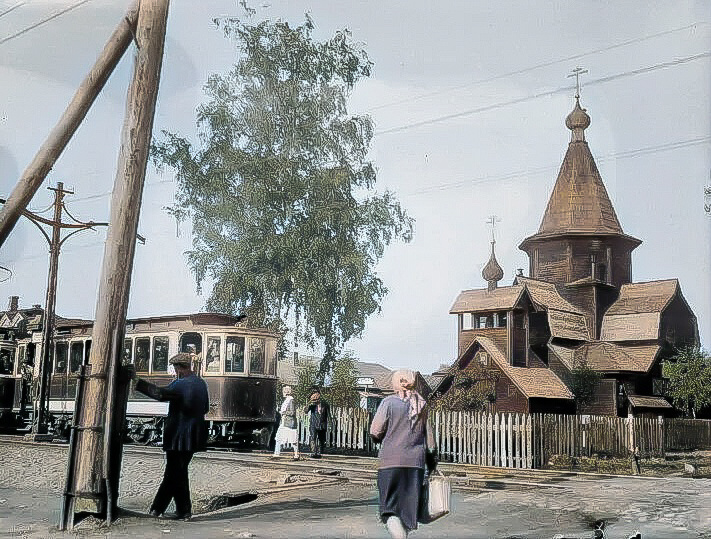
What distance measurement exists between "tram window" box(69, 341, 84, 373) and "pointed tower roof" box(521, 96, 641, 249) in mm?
3090

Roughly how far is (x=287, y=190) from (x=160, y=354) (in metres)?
1.37

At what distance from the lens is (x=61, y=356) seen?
6.50 metres

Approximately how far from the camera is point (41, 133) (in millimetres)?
6762

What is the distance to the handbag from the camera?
5.14 metres

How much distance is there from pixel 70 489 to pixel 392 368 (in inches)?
85.5

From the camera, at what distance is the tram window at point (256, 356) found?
597 centimetres

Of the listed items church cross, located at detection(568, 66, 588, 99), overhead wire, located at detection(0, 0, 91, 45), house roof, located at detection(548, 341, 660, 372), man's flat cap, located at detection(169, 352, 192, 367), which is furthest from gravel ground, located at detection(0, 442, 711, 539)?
overhead wire, located at detection(0, 0, 91, 45)

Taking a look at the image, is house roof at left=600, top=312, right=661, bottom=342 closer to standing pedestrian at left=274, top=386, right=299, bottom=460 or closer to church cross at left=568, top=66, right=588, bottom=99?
church cross at left=568, top=66, right=588, bottom=99

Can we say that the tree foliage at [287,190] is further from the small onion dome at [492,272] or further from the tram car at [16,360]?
the tram car at [16,360]

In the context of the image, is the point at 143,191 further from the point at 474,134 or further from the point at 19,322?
the point at 474,134

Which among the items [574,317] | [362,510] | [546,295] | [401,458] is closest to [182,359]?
[362,510]

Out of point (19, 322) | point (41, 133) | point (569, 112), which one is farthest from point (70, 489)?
point (569, 112)

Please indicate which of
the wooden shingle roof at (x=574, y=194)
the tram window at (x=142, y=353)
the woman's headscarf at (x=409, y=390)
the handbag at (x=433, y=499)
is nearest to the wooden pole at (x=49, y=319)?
the tram window at (x=142, y=353)

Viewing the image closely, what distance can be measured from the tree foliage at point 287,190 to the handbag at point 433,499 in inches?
44.7
